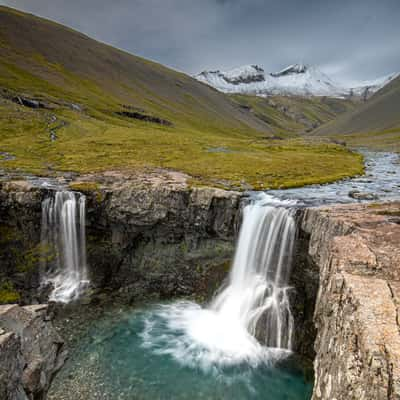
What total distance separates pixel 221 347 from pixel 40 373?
1087 centimetres

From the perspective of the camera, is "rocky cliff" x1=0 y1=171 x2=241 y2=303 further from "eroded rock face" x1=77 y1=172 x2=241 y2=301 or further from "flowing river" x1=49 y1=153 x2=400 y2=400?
"flowing river" x1=49 y1=153 x2=400 y2=400

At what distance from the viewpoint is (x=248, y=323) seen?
18125 millimetres

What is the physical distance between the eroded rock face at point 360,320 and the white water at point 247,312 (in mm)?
8215

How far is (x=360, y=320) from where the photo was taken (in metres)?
5.91

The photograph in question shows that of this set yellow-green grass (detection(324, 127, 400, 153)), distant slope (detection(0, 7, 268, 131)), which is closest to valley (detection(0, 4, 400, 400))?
yellow-green grass (detection(324, 127, 400, 153))

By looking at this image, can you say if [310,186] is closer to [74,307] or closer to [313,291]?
[313,291]

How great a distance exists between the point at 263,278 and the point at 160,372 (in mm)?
9138

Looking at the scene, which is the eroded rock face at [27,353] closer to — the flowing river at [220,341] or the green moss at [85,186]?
the flowing river at [220,341]

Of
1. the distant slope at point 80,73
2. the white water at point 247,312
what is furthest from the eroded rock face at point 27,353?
the distant slope at point 80,73

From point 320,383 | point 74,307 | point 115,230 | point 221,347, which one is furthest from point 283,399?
point 115,230

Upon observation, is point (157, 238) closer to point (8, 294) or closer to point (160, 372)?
point (160, 372)

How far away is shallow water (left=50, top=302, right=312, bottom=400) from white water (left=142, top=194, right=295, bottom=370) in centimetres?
14

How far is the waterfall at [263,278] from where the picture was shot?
1719cm

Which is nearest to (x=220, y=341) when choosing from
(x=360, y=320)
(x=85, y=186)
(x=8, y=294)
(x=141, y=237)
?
(x=141, y=237)
